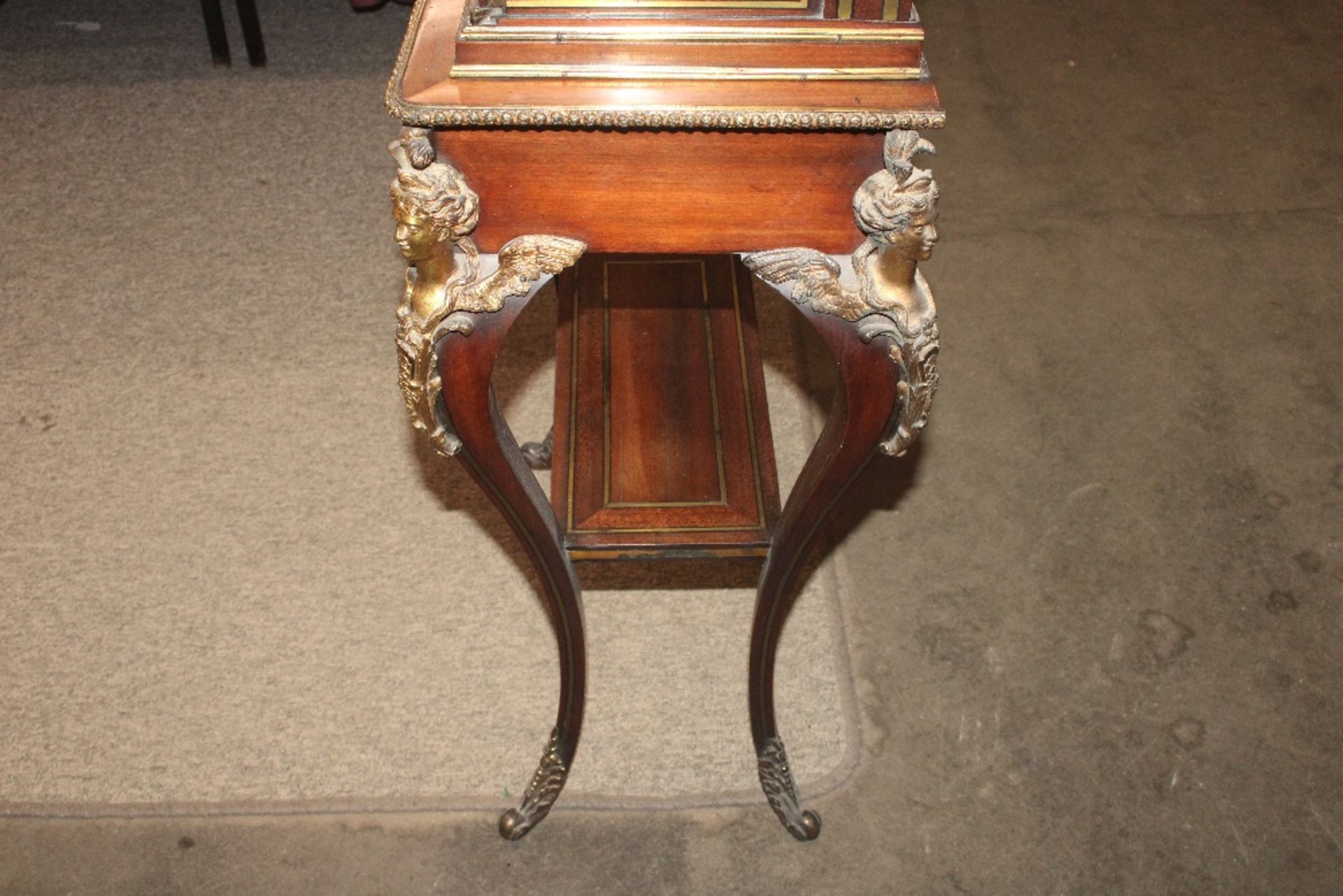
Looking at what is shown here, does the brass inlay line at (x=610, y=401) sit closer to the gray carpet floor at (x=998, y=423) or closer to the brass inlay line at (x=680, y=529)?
the brass inlay line at (x=680, y=529)

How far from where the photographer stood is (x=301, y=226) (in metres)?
2.06

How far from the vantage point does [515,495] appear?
1.00m

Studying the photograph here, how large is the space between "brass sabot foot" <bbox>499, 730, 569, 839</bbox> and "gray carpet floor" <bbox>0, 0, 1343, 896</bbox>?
1.5 inches

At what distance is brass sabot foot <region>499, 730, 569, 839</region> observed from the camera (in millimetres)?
1309

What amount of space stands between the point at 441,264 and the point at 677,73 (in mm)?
216

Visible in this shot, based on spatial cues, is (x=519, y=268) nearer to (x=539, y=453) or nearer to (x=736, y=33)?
(x=736, y=33)

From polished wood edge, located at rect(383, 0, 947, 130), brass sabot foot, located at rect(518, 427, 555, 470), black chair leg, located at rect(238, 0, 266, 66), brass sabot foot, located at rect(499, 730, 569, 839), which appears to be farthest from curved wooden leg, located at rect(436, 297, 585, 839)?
black chair leg, located at rect(238, 0, 266, 66)

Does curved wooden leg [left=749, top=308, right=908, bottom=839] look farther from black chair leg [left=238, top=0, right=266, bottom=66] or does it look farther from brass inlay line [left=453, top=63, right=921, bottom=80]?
black chair leg [left=238, top=0, right=266, bottom=66]

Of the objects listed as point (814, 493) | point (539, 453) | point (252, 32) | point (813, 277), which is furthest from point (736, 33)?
point (252, 32)

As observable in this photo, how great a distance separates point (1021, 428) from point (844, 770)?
2.16ft

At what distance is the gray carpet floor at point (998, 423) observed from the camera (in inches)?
52.3

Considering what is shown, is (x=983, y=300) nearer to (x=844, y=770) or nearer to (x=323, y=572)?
(x=844, y=770)

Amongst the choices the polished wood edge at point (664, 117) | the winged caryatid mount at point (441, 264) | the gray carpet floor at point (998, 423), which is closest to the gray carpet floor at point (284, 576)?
the gray carpet floor at point (998, 423)

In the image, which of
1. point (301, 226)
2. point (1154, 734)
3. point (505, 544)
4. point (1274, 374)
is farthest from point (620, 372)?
point (1274, 374)
